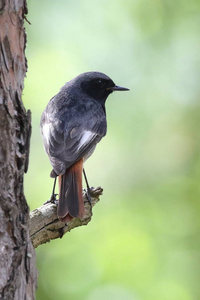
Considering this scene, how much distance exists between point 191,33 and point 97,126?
8.78 feet

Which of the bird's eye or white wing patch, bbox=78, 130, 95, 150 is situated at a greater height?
the bird's eye

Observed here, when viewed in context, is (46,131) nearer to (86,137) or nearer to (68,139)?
(68,139)

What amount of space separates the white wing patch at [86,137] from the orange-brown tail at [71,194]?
0.25 m

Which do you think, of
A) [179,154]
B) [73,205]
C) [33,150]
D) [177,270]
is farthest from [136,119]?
[73,205]

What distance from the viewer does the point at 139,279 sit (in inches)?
246

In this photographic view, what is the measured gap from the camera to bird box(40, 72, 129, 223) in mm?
4972

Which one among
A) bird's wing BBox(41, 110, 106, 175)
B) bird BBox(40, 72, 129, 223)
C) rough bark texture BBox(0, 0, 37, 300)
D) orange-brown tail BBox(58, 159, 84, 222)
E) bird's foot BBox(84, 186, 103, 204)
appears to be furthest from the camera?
bird's wing BBox(41, 110, 106, 175)

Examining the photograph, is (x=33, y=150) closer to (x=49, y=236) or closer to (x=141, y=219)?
(x=141, y=219)

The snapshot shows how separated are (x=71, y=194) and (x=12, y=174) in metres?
1.91

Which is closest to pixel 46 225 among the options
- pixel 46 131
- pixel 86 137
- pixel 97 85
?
pixel 46 131

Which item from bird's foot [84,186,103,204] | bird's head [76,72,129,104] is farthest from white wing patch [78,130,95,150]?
bird's head [76,72,129,104]

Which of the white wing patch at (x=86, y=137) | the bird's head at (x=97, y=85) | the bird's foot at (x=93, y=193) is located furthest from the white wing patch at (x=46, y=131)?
the bird's head at (x=97, y=85)

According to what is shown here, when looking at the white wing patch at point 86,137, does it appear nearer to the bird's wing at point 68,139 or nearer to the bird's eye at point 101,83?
the bird's wing at point 68,139

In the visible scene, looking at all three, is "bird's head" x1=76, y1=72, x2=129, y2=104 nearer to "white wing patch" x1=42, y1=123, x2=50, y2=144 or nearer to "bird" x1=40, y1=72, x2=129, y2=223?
"bird" x1=40, y1=72, x2=129, y2=223
